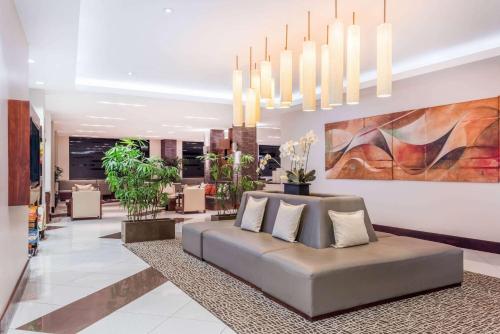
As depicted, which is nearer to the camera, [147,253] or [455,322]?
[455,322]

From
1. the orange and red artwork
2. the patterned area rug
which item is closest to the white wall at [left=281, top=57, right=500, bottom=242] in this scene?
the orange and red artwork

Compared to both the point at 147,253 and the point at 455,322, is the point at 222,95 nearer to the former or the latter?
the point at 147,253

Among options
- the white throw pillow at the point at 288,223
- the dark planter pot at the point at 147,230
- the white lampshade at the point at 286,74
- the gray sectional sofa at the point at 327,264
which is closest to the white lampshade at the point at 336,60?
the white lampshade at the point at 286,74

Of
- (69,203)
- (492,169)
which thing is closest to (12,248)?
(492,169)

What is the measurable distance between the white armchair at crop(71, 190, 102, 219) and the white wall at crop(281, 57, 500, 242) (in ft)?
19.2

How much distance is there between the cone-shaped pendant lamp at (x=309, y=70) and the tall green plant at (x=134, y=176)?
3.02 meters

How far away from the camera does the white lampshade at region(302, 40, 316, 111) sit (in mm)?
4066

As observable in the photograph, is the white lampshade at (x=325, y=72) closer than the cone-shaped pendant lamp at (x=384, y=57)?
No

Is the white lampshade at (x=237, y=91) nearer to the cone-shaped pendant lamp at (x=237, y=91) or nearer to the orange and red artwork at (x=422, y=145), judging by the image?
the cone-shaped pendant lamp at (x=237, y=91)

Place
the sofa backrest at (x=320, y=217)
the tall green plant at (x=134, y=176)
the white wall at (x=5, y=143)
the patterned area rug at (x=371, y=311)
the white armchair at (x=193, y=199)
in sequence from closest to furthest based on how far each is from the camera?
the patterned area rug at (x=371, y=311) < the white wall at (x=5, y=143) < the sofa backrest at (x=320, y=217) < the tall green plant at (x=134, y=176) < the white armchair at (x=193, y=199)

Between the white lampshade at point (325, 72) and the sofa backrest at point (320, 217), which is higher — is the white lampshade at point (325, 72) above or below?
above

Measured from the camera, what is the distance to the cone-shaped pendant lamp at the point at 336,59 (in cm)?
372

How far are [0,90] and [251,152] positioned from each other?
27.6ft

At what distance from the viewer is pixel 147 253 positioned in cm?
540
